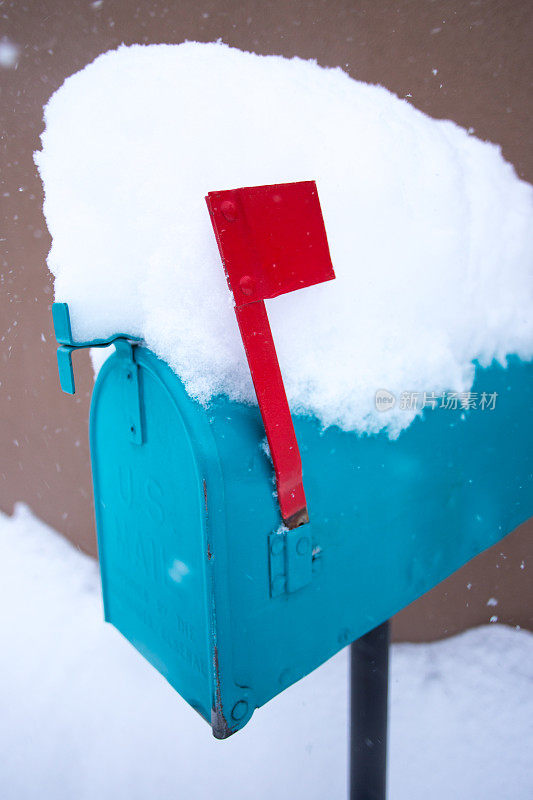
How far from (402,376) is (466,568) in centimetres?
131

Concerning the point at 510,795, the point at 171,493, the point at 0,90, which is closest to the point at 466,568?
the point at 510,795

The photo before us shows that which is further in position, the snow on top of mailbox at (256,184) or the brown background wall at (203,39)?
the brown background wall at (203,39)

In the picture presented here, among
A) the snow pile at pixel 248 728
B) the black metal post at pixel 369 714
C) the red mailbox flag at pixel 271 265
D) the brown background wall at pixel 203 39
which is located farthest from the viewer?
the snow pile at pixel 248 728

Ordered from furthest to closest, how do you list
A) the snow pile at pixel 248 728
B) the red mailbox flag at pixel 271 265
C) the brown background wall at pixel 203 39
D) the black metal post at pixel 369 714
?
the snow pile at pixel 248 728 → the brown background wall at pixel 203 39 → the black metal post at pixel 369 714 → the red mailbox flag at pixel 271 265

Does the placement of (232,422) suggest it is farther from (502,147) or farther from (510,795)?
(510,795)

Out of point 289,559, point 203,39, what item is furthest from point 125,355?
point 203,39

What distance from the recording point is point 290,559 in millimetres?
589

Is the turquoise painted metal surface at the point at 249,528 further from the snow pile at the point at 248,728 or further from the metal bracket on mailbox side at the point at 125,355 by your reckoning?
the snow pile at the point at 248,728

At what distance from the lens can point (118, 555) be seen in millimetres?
753

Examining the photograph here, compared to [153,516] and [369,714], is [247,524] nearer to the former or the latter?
[153,516]

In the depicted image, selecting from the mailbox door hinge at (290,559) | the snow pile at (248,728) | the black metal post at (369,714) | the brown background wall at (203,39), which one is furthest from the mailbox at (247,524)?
the snow pile at (248,728)

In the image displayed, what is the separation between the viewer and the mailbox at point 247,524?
543 millimetres

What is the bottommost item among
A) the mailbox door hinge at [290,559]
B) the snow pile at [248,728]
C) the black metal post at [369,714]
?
the snow pile at [248,728]

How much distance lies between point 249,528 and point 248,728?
1448 mm
